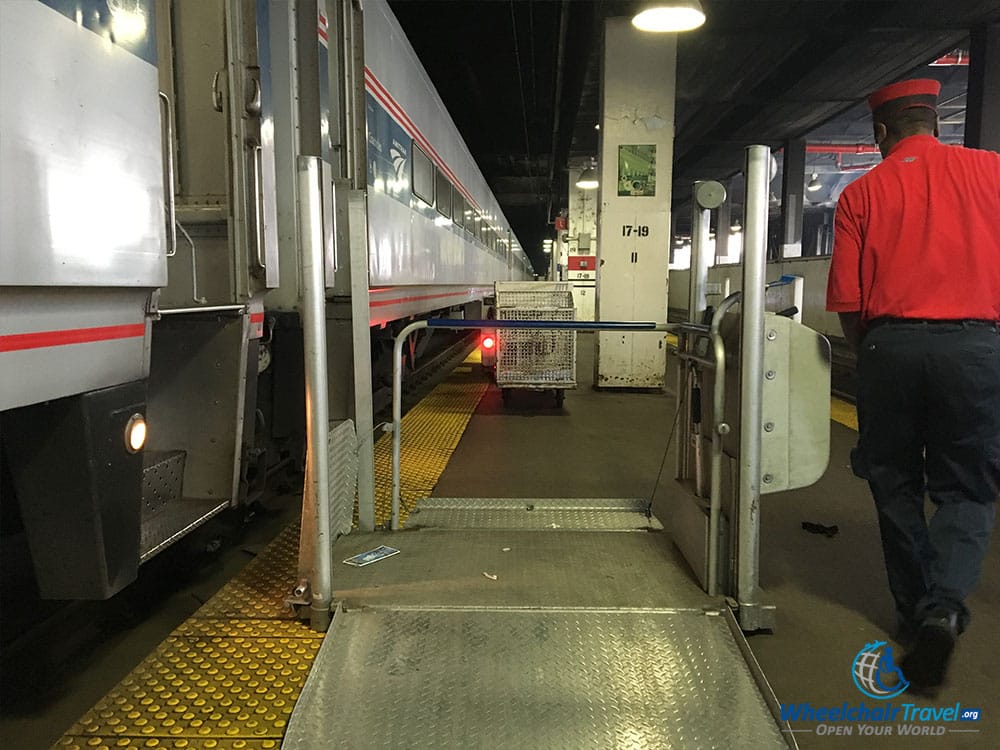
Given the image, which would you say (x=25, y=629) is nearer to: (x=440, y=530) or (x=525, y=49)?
(x=440, y=530)

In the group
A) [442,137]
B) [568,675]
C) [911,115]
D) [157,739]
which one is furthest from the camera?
[442,137]

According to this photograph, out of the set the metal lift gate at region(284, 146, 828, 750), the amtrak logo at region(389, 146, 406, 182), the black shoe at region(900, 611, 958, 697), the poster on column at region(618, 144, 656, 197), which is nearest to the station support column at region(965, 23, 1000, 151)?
the poster on column at region(618, 144, 656, 197)

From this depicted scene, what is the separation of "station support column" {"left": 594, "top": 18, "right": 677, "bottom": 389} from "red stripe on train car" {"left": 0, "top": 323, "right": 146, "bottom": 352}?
6.67 metres

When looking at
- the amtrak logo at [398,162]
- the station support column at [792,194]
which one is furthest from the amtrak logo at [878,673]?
the station support column at [792,194]

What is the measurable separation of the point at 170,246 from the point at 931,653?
9.63ft

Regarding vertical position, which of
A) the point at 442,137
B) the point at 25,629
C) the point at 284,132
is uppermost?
the point at 442,137

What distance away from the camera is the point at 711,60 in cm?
1344

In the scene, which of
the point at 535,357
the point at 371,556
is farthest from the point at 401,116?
the point at 371,556

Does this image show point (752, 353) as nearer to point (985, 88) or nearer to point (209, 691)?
point (209, 691)

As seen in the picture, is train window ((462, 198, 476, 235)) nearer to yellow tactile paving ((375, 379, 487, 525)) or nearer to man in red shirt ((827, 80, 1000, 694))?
yellow tactile paving ((375, 379, 487, 525))

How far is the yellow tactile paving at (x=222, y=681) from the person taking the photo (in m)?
1.98

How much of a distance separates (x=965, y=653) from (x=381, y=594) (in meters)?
2.09

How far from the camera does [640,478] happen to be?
491 cm

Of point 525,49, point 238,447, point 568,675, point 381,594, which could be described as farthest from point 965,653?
point 525,49
